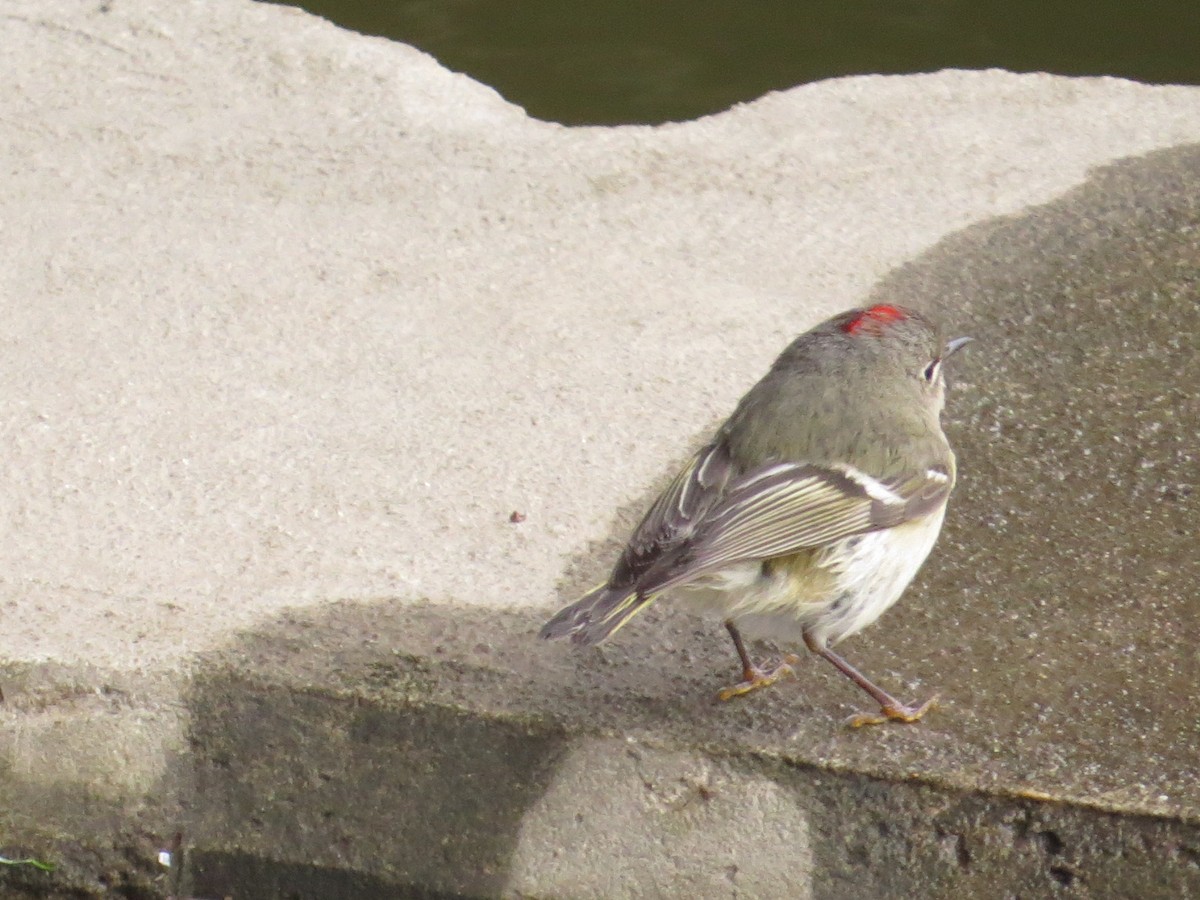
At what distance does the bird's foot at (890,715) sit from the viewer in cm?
306

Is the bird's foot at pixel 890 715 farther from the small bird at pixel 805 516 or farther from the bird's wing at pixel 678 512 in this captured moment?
the bird's wing at pixel 678 512

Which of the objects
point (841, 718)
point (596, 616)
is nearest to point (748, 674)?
point (841, 718)


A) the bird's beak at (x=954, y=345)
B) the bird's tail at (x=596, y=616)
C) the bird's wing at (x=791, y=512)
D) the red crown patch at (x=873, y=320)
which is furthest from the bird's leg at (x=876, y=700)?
the bird's beak at (x=954, y=345)

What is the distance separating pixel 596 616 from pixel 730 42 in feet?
20.5

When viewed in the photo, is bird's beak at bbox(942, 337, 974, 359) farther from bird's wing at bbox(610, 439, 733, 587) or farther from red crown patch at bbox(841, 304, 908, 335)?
bird's wing at bbox(610, 439, 733, 587)

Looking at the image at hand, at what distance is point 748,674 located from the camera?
10.6 feet

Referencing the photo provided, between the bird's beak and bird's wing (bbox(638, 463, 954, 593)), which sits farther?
the bird's beak

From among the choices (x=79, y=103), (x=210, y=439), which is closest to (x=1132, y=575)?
(x=210, y=439)

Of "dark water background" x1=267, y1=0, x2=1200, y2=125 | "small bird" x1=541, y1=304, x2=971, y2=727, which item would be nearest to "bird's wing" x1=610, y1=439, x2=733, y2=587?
"small bird" x1=541, y1=304, x2=971, y2=727

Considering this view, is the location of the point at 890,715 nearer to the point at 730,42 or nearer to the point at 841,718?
the point at 841,718

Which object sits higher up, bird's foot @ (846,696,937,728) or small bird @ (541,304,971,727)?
small bird @ (541,304,971,727)

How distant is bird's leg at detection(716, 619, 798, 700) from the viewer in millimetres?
3162

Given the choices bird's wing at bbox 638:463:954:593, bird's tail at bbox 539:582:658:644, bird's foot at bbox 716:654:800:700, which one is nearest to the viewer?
bird's tail at bbox 539:582:658:644

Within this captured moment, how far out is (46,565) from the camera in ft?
11.5
